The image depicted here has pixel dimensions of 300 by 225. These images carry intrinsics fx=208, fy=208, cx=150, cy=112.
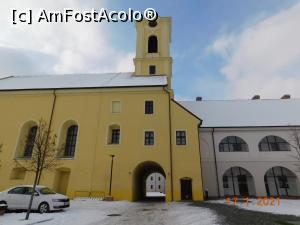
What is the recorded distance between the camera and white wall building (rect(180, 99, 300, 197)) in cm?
2344

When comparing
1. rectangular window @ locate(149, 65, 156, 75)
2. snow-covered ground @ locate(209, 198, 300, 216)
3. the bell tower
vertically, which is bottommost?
snow-covered ground @ locate(209, 198, 300, 216)

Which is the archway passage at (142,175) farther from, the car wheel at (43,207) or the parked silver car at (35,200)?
the car wheel at (43,207)

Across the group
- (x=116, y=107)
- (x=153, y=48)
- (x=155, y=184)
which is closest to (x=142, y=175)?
(x=116, y=107)

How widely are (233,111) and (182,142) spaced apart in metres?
12.0

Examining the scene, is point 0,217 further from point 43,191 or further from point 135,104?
point 135,104

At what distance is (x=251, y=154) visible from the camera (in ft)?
79.0

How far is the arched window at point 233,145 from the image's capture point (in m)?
24.9

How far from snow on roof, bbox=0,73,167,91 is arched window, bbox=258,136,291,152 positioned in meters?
14.0

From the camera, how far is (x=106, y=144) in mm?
20797

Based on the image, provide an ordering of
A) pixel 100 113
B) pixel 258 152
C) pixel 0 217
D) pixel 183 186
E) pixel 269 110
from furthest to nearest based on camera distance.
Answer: pixel 269 110 < pixel 258 152 < pixel 100 113 < pixel 183 186 < pixel 0 217

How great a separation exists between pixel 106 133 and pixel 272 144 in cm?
1968

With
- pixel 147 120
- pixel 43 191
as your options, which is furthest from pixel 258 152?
pixel 43 191

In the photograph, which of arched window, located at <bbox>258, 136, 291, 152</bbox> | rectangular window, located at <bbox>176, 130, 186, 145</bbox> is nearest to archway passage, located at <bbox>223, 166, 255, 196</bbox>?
arched window, located at <bbox>258, 136, 291, 152</bbox>

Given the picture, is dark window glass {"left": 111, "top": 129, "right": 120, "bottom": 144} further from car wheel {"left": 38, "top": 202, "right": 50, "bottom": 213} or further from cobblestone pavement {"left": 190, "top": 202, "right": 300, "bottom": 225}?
cobblestone pavement {"left": 190, "top": 202, "right": 300, "bottom": 225}
